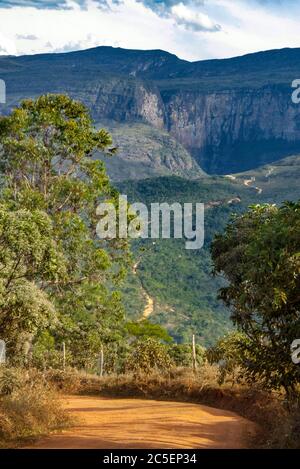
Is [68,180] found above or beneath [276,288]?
above

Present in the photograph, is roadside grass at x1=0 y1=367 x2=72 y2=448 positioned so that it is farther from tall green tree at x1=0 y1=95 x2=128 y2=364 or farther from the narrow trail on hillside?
the narrow trail on hillside

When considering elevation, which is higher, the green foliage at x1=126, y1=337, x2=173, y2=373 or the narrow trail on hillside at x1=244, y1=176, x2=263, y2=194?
the narrow trail on hillside at x1=244, y1=176, x2=263, y2=194

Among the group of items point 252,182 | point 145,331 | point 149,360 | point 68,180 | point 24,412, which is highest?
point 68,180

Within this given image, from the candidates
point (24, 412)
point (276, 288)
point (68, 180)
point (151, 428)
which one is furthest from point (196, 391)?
point (68, 180)

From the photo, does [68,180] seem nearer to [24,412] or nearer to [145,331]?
[24,412]

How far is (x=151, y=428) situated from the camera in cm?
1377

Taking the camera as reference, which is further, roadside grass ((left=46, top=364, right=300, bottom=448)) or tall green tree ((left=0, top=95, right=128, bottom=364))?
tall green tree ((left=0, top=95, right=128, bottom=364))

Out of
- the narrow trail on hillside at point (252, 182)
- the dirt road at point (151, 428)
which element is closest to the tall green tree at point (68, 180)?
the dirt road at point (151, 428)

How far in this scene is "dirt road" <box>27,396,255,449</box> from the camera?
1230 centimetres

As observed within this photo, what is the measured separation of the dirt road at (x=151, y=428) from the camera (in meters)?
12.3

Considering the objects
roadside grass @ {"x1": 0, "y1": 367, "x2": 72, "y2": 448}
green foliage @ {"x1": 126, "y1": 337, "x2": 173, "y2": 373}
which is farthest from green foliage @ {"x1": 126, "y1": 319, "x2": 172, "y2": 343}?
roadside grass @ {"x1": 0, "y1": 367, "x2": 72, "y2": 448}

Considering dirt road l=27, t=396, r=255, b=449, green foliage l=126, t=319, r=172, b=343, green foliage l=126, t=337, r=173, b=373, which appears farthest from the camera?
green foliage l=126, t=319, r=172, b=343

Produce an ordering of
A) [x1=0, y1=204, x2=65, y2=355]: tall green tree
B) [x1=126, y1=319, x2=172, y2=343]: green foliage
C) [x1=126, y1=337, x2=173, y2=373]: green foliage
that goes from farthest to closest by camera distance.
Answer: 1. [x1=126, y1=319, x2=172, y2=343]: green foliage
2. [x1=126, y1=337, x2=173, y2=373]: green foliage
3. [x1=0, y1=204, x2=65, y2=355]: tall green tree

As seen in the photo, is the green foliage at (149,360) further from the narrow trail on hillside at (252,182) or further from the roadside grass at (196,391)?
the narrow trail on hillside at (252,182)
